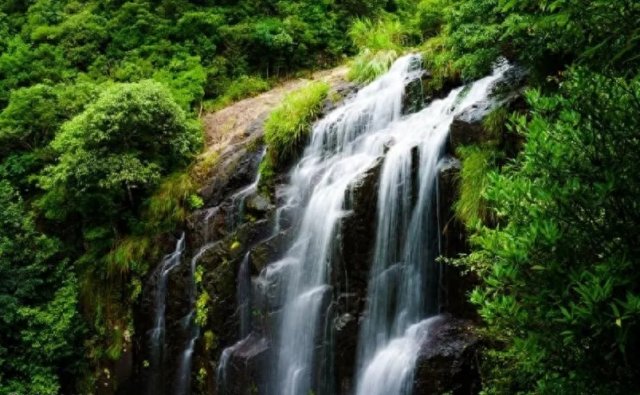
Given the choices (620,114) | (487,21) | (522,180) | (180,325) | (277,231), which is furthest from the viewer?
(180,325)

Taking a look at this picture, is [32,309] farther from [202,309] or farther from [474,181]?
[474,181]

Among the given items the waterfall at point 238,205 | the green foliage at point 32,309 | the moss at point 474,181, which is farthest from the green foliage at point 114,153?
the moss at point 474,181

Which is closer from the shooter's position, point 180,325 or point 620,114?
point 620,114

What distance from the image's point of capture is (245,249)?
920 cm

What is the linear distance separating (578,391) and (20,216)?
11602 mm

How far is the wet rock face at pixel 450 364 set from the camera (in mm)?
5918

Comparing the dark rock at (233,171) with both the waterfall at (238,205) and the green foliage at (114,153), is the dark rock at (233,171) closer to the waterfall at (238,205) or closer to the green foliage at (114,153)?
the waterfall at (238,205)

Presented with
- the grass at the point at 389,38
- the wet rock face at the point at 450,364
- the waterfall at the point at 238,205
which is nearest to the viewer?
the wet rock face at the point at 450,364

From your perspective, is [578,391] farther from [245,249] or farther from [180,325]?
[180,325]

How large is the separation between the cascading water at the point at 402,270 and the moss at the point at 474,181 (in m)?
0.52

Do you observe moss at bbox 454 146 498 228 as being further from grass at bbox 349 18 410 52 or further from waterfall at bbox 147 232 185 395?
A: waterfall at bbox 147 232 185 395

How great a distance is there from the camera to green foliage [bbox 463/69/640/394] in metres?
2.71

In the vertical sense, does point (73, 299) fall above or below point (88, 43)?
below

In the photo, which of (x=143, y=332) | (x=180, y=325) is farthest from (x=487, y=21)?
(x=143, y=332)
